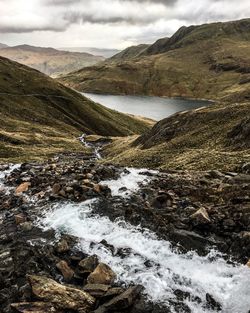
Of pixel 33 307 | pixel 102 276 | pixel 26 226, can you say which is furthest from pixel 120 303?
pixel 26 226

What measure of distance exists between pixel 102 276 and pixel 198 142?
39352 mm

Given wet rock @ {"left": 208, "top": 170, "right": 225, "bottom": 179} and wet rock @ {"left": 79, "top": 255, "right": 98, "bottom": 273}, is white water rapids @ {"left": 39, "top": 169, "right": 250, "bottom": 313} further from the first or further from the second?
wet rock @ {"left": 208, "top": 170, "right": 225, "bottom": 179}

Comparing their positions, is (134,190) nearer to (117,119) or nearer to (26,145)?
(26,145)

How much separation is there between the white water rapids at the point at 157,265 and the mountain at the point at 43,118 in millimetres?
49815

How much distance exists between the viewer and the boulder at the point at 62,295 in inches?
722

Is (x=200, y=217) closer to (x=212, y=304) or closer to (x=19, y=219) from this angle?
(x=212, y=304)

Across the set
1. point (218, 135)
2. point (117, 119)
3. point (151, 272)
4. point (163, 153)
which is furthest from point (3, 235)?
point (117, 119)

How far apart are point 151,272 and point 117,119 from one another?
152m

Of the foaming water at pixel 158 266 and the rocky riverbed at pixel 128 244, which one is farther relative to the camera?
the foaming water at pixel 158 266

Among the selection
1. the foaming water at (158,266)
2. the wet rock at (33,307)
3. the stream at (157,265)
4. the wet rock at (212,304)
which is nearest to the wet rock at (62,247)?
the stream at (157,265)

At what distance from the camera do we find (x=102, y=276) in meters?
20.6

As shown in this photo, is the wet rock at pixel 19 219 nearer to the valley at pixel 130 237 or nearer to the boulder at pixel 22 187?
the valley at pixel 130 237

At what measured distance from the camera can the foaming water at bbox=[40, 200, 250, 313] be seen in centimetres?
1938

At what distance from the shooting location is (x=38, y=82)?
179875mm
